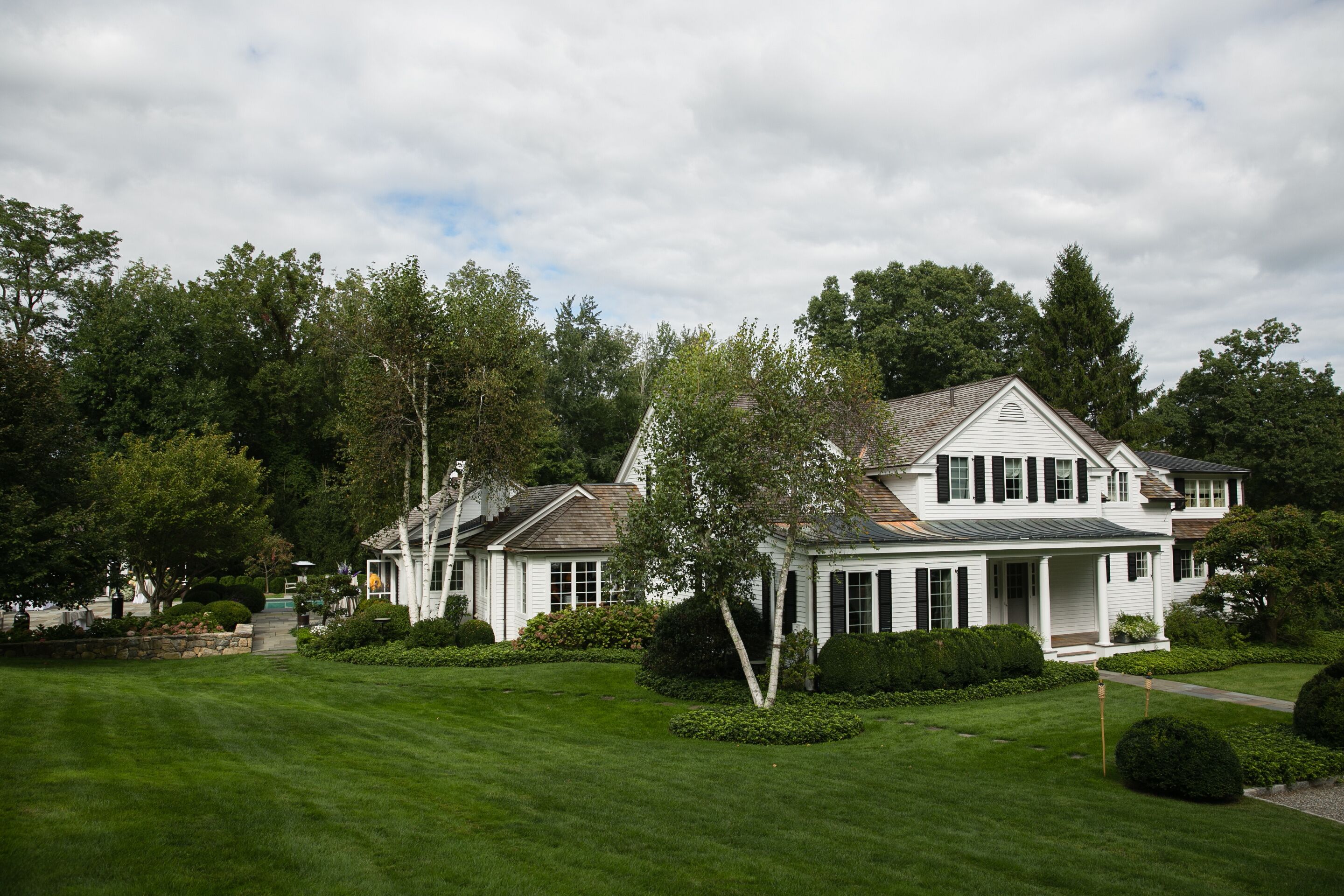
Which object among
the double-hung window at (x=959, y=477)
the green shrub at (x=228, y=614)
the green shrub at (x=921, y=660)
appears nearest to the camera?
the green shrub at (x=921, y=660)

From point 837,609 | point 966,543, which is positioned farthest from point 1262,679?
point 837,609

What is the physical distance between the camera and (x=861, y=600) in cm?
1920

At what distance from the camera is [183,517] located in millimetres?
26469

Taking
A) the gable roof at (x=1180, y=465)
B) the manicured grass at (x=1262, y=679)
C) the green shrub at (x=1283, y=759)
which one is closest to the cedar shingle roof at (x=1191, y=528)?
the gable roof at (x=1180, y=465)

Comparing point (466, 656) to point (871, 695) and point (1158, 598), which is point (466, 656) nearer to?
point (871, 695)

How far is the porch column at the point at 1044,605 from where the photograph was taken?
2103 cm

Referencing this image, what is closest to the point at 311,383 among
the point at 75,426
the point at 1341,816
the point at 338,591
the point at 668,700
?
the point at 338,591

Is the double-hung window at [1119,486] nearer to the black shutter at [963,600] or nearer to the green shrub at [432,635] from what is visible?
the black shutter at [963,600]

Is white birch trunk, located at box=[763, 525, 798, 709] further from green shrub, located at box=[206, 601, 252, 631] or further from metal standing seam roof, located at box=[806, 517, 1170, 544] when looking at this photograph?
green shrub, located at box=[206, 601, 252, 631]

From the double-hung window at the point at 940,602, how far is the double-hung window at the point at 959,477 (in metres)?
3.15

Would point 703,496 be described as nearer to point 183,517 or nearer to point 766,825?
point 766,825

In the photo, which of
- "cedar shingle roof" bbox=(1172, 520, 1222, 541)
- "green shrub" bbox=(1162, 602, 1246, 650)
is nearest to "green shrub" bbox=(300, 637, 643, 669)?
"green shrub" bbox=(1162, 602, 1246, 650)

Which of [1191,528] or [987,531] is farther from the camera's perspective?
[1191,528]

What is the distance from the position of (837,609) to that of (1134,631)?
10001mm
